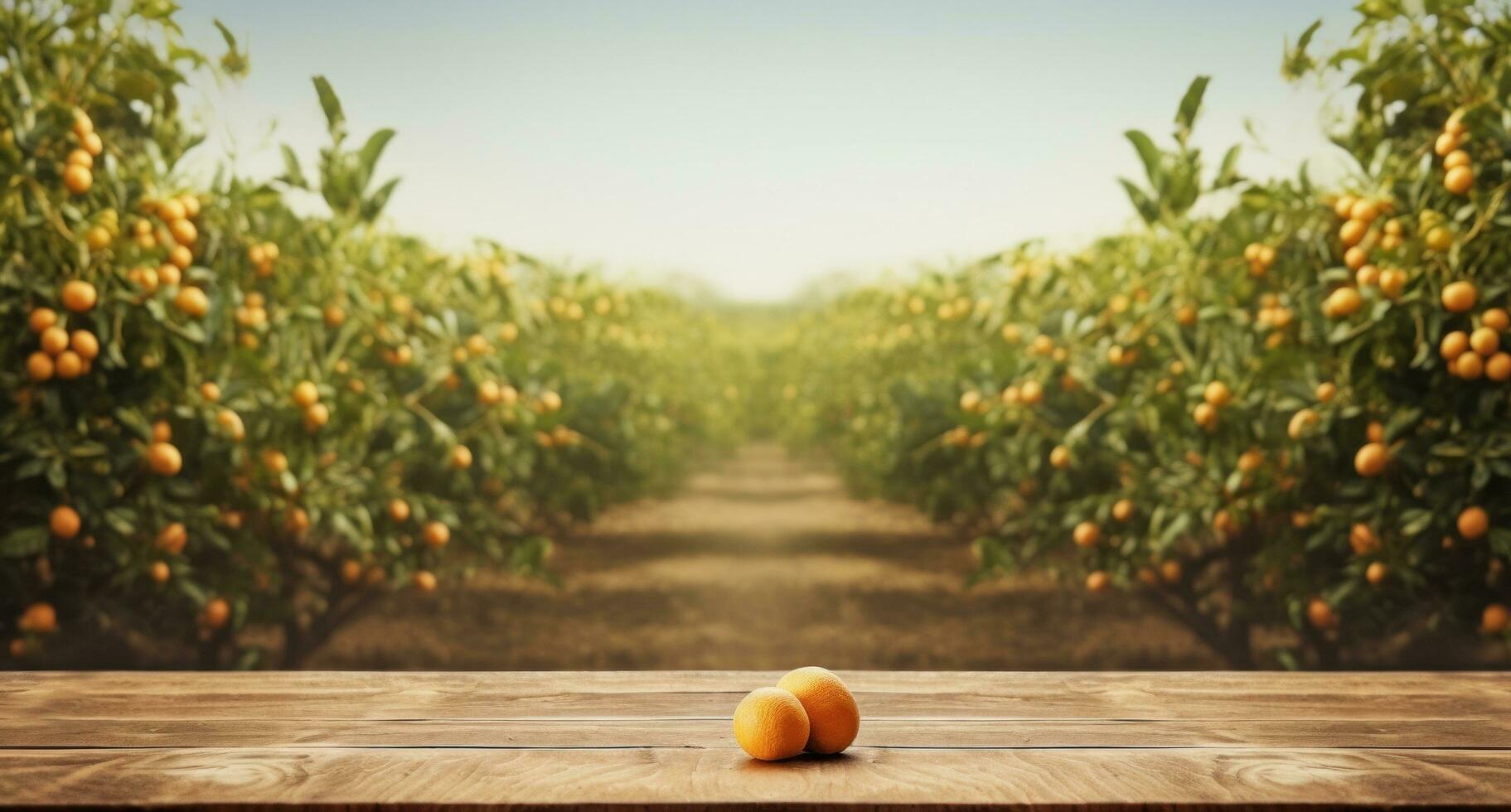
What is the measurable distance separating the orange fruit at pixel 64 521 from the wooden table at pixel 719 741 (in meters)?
0.78

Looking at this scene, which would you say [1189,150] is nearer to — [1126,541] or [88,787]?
[1126,541]

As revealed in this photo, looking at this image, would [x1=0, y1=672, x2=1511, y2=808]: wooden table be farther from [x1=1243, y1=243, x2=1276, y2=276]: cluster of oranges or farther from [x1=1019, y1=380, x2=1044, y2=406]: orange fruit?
[x1=1019, y1=380, x2=1044, y2=406]: orange fruit

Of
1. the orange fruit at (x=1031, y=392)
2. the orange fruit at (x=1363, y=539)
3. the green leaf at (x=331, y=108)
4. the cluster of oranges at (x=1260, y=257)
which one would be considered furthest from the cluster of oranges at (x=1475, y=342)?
the green leaf at (x=331, y=108)

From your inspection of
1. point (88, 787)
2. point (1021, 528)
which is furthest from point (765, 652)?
point (88, 787)

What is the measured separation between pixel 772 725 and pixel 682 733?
0.13 metres

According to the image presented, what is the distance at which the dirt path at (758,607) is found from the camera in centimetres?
325

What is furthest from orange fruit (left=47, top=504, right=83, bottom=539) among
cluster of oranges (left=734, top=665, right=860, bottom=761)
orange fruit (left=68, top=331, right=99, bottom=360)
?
cluster of oranges (left=734, top=665, right=860, bottom=761)

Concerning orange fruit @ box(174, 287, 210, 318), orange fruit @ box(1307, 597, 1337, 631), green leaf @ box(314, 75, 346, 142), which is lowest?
orange fruit @ box(1307, 597, 1337, 631)

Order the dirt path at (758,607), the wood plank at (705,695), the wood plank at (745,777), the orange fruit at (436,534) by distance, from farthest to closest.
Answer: the dirt path at (758,607) < the orange fruit at (436,534) < the wood plank at (705,695) < the wood plank at (745,777)

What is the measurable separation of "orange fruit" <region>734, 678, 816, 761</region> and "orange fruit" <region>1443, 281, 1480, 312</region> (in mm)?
1394

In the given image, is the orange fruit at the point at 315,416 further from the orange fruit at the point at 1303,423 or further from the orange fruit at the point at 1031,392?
the orange fruit at the point at 1303,423

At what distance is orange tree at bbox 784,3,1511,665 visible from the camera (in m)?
1.90

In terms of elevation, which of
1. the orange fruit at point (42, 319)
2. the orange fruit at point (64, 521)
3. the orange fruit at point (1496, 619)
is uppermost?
the orange fruit at point (42, 319)

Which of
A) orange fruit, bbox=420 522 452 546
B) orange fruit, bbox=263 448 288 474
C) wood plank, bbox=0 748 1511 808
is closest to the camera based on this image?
wood plank, bbox=0 748 1511 808
